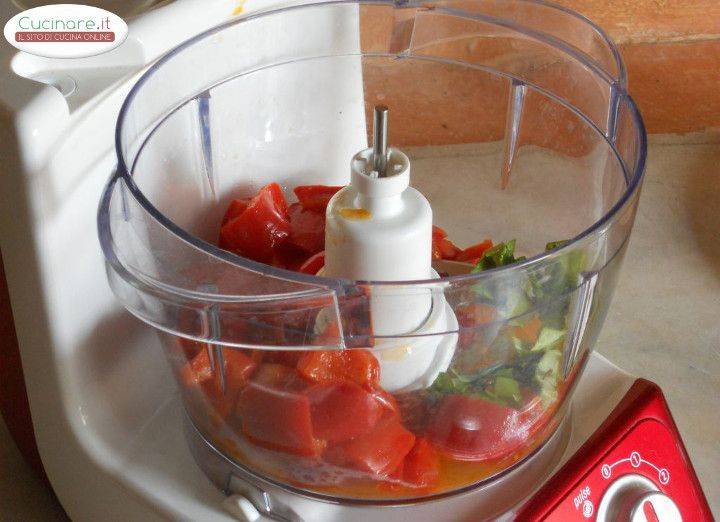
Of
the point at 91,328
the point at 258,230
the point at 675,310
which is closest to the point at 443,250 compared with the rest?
the point at 258,230

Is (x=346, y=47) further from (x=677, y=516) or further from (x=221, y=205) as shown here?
(x=677, y=516)

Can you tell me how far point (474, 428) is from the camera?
0.53m

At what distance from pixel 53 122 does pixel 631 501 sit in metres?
0.39

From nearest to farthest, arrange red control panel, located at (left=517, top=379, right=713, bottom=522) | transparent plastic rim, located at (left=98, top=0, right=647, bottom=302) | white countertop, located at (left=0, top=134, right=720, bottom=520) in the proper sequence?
transparent plastic rim, located at (left=98, top=0, right=647, bottom=302), red control panel, located at (left=517, top=379, right=713, bottom=522), white countertop, located at (left=0, top=134, right=720, bottom=520)

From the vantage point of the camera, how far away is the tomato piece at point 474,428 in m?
0.53

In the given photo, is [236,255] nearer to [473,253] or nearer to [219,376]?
[219,376]

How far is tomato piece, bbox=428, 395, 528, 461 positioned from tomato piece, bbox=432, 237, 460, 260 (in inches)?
5.7

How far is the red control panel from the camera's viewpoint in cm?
58

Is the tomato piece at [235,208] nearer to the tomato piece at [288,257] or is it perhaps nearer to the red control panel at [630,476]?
the tomato piece at [288,257]

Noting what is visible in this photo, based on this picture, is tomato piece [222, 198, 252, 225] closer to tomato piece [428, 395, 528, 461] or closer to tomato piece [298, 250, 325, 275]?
tomato piece [298, 250, 325, 275]

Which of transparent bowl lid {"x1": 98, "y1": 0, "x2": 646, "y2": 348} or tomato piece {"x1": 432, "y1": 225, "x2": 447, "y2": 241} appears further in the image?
tomato piece {"x1": 432, "y1": 225, "x2": 447, "y2": 241}

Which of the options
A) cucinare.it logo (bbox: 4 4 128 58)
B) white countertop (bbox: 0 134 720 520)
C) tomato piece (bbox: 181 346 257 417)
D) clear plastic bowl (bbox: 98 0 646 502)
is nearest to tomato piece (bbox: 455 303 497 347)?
clear plastic bowl (bbox: 98 0 646 502)

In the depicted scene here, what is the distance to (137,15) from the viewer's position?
0.58 meters

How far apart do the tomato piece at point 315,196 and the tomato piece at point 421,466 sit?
18 centimetres
